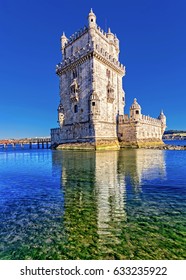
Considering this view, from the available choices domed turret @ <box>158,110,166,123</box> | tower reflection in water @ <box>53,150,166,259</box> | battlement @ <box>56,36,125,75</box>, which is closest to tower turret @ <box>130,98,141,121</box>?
battlement @ <box>56,36,125,75</box>

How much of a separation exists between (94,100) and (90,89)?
2754 millimetres

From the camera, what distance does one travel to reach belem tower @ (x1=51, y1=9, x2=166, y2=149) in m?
33.4

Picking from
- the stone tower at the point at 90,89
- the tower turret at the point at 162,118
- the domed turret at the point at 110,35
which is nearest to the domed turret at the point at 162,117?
the tower turret at the point at 162,118

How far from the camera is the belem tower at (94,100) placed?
1315 inches

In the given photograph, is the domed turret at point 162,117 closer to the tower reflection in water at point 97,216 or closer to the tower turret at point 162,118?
the tower turret at point 162,118

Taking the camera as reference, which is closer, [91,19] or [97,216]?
[97,216]

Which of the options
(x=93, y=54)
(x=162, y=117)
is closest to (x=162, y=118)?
(x=162, y=117)

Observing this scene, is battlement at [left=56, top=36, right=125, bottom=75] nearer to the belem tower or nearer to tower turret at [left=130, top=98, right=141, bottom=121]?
the belem tower

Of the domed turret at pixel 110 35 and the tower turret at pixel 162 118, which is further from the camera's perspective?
the tower turret at pixel 162 118

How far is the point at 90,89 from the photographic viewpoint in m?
33.7

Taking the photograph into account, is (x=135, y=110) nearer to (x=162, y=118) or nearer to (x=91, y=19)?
(x=91, y=19)

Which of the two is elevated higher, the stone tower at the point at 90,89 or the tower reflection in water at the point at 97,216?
the stone tower at the point at 90,89
